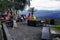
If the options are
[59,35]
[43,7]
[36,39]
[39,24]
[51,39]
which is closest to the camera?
[51,39]

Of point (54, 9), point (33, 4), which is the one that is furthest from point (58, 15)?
point (33, 4)

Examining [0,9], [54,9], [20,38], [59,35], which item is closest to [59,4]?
[54,9]

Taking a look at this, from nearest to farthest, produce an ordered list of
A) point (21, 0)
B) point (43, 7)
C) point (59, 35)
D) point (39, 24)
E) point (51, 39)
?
point (51, 39) < point (59, 35) < point (43, 7) < point (39, 24) < point (21, 0)

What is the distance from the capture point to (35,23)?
19.5 metres

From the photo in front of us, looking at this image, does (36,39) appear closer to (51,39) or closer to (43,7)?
(51,39)

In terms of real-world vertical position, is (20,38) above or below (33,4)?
below

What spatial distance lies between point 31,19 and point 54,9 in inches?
250

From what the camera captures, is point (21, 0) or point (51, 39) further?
point (21, 0)

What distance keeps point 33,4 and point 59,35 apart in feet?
19.7

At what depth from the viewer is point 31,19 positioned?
Result: 20.1 metres

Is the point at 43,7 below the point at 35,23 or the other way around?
the other way around

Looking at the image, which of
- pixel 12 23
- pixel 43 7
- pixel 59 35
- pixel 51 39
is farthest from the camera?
pixel 12 23

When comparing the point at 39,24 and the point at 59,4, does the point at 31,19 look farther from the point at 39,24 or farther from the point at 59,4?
the point at 59,4

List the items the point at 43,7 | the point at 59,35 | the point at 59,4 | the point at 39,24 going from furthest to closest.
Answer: the point at 39,24
the point at 43,7
the point at 59,4
the point at 59,35
